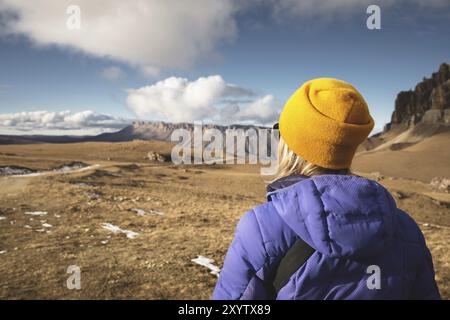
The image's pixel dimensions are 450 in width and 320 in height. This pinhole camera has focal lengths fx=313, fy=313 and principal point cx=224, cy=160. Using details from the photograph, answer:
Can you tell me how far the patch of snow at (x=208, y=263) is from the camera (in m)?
7.28

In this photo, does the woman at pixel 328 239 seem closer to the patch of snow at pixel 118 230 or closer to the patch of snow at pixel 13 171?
the patch of snow at pixel 118 230

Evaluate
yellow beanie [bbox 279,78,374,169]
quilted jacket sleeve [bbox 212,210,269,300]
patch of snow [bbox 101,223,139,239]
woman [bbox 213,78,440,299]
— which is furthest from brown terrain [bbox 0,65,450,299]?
yellow beanie [bbox 279,78,374,169]

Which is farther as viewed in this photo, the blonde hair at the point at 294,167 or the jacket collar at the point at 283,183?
the blonde hair at the point at 294,167

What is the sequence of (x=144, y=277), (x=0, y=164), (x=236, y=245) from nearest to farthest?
(x=236, y=245) → (x=144, y=277) → (x=0, y=164)

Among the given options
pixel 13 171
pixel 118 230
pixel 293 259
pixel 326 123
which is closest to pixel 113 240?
pixel 118 230

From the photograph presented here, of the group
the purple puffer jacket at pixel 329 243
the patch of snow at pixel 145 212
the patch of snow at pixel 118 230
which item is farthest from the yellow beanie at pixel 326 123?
the patch of snow at pixel 145 212

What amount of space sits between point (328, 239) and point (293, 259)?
0.71 ft

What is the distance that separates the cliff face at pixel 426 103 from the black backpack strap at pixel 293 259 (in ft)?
402

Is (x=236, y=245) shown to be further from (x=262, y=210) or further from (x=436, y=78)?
(x=436, y=78)

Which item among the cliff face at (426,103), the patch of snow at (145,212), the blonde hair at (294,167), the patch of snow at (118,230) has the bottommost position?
the patch of snow at (145,212)

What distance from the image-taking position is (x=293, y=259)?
65.2 inches

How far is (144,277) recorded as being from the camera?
660 centimetres
